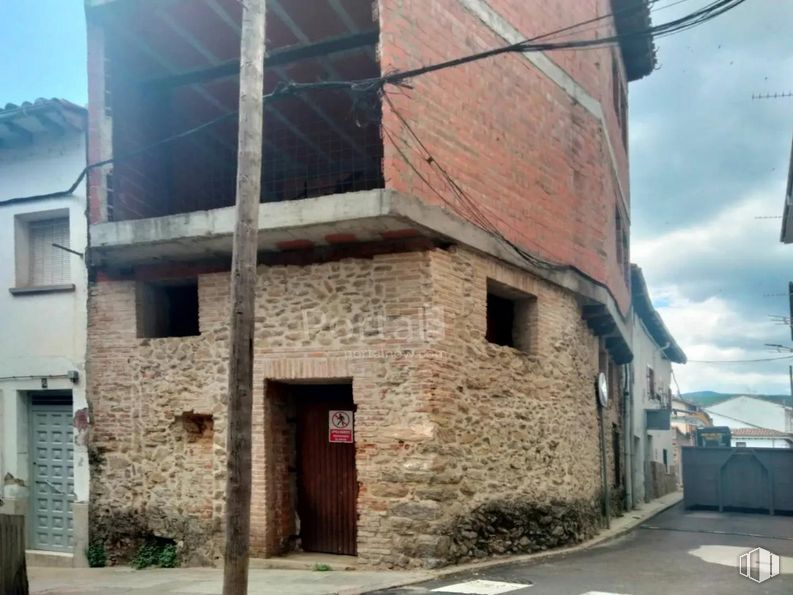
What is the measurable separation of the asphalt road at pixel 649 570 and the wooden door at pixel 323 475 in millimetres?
1943

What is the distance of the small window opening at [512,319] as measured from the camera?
11641 mm

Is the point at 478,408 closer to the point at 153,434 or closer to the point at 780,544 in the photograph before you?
the point at 153,434

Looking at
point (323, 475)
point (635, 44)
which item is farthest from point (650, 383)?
point (323, 475)

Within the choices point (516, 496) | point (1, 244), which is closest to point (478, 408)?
point (516, 496)

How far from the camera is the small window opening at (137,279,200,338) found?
10.9 meters

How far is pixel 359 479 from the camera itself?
30.5 ft

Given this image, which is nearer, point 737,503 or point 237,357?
point 237,357

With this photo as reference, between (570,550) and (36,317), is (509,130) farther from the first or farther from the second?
(36,317)

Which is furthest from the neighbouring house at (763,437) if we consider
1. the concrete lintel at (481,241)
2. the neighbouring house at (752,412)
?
the concrete lintel at (481,241)

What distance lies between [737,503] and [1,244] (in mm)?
16905

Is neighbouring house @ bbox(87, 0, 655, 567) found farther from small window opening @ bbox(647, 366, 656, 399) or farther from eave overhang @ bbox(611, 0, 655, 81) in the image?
small window opening @ bbox(647, 366, 656, 399)

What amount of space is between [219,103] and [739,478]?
49.0 ft

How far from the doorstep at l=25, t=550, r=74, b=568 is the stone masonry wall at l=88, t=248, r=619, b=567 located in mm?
652

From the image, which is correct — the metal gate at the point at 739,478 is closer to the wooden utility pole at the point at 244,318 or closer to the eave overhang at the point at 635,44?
the eave overhang at the point at 635,44
